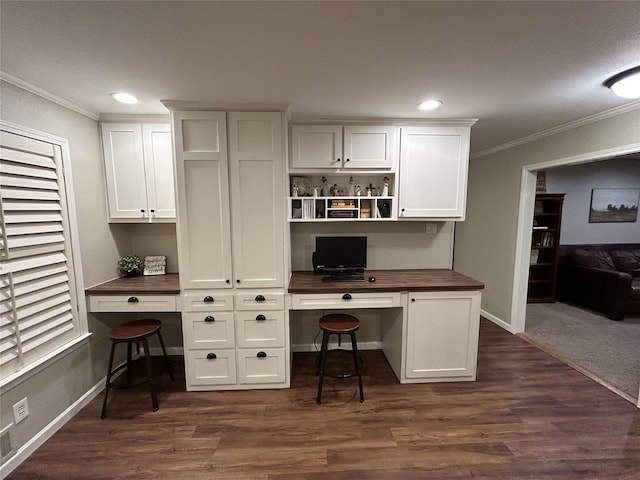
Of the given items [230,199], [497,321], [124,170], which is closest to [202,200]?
[230,199]

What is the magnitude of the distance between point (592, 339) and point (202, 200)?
455 cm

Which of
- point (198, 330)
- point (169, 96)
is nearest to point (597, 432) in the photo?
point (198, 330)

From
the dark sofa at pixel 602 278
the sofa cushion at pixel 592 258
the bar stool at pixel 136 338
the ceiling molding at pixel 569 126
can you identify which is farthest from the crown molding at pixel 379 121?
the sofa cushion at pixel 592 258

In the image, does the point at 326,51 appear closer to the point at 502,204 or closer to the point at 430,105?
the point at 430,105

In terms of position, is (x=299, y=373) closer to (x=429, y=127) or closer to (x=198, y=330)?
(x=198, y=330)

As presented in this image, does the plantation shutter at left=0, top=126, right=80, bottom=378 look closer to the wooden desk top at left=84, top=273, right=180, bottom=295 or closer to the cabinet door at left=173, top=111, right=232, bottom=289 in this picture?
the wooden desk top at left=84, top=273, right=180, bottom=295

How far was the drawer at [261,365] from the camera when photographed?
7.76 feet

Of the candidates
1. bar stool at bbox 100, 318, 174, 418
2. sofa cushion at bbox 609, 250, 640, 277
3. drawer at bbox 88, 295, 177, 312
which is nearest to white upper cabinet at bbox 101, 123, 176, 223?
drawer at bbox 88, 295, 177, 312

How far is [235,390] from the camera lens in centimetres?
239

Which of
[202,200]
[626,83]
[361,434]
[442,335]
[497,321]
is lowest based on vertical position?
[361,434]

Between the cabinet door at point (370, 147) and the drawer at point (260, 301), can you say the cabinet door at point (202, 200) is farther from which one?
the cabinet door at point (370, 147)

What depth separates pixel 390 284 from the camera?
2.42 metres

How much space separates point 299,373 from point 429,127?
2.62 metres

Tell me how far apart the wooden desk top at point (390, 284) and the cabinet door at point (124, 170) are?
158 centimetres
